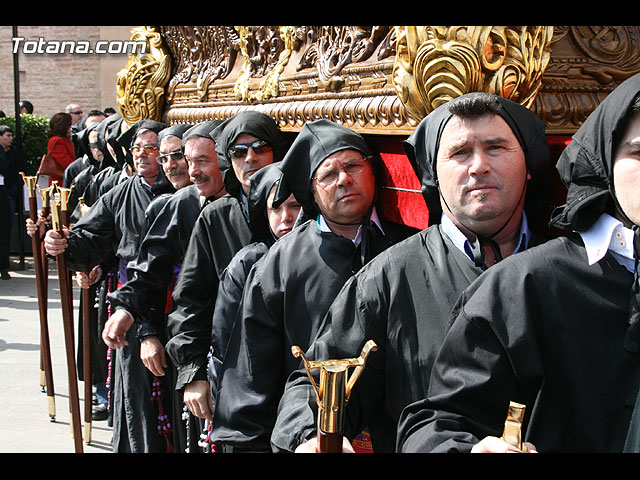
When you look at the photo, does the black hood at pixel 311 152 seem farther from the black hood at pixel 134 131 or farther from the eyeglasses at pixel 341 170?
the black hood at pixel 134 131

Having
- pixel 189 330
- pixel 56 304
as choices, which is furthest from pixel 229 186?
pixel 56 304

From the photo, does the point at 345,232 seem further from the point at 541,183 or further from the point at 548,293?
the point at 548,293

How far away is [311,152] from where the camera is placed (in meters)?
2.57

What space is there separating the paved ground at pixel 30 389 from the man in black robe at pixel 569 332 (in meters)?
4.26

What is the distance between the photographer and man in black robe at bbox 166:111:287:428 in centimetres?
337

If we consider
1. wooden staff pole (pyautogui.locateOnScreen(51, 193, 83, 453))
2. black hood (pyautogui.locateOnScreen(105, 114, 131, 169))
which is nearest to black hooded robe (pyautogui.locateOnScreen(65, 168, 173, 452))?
wooden staff pole (pyautogui.locateOnScreen(51, 193, 83, 453))

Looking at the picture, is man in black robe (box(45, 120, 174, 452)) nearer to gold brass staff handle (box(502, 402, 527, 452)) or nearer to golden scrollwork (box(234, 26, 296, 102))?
golden scrollwork (box(234, 26, 296, 102))

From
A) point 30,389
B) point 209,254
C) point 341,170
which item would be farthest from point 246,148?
point 30,389

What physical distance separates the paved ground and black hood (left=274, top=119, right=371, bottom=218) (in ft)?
11.0

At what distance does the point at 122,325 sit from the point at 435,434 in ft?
9.61

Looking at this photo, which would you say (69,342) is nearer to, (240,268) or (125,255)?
(125,255)

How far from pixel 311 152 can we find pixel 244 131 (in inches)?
35.2

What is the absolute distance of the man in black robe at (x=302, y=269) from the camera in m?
2.50
